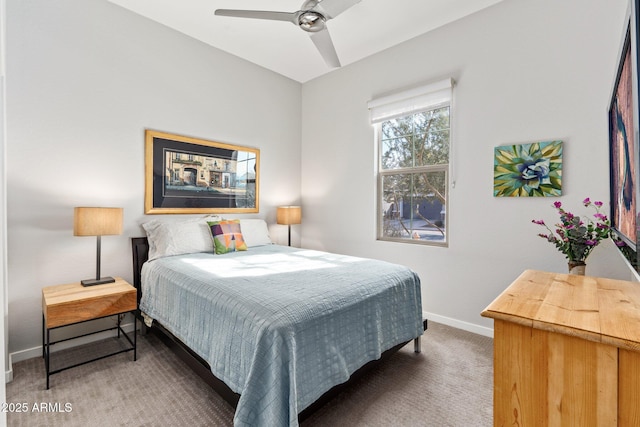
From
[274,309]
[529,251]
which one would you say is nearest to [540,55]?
[529,251]

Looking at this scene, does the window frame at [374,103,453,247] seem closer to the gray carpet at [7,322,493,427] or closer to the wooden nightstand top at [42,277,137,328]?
the gray carpet at [7,322,493,427]

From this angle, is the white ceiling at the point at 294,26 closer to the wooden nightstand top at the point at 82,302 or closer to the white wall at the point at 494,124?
the white wall at the point at 494,124

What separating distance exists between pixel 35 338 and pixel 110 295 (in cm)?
86

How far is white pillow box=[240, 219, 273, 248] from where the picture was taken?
11.8ft

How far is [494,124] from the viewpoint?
9.37ft

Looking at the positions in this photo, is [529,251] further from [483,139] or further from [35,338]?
[35,338]

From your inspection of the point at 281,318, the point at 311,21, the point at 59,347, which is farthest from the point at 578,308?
the point at 59,347

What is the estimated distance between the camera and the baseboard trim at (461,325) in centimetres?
292

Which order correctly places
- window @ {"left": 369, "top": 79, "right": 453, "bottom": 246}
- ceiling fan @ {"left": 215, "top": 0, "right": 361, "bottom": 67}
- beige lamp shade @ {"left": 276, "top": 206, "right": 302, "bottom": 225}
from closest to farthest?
ceiling fan @ {"left": 215, "top": 0, "right": 361, "bottom": 67}
window @ {"left": 369, "top": 79, "right": 453, "bottom": 246}
beige lamp shade @ {"left": 276, "top": 206, "right": 302, "bottom": 225}

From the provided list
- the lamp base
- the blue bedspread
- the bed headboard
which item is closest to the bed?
the blue bedspread

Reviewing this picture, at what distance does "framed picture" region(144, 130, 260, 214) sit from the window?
162 centimetres

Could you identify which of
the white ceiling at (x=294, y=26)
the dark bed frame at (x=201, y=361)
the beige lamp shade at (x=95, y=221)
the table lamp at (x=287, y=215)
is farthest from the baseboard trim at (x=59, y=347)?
the white ceiling at (x=294, y=26)

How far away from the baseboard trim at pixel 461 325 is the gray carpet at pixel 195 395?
0.37 meters

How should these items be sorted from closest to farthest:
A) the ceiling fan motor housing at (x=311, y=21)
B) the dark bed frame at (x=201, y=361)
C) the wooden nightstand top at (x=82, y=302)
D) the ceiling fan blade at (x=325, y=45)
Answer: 1. the dark bed frame at (x=201, y=361)
2. the wooden nightstand top at (x=82, y=302)
3. the ceiling fan motor housing at (x=311, y=21)
4. the ceiling fan blade at (x=325, y=45)
